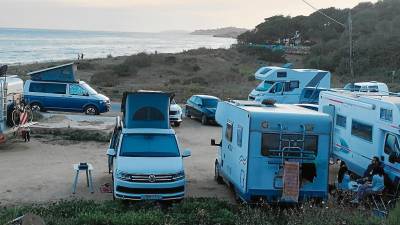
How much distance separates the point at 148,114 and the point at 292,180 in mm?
4607

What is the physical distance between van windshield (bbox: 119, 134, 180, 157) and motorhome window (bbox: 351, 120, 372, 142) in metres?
5.20

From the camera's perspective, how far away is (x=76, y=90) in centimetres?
2917

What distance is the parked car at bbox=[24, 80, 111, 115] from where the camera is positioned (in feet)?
94.9

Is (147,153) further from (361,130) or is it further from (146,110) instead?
(361,130)

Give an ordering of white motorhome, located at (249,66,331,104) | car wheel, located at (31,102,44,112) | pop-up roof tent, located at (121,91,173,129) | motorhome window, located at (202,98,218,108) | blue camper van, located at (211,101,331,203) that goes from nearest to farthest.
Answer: blue camper van, located at (211,101,331,203) < pop-up roof tent, located at (121,91,173,129) < car wheel, located at (31,102,44,112) < motorhome window, located at (202,98,218,108) < white motorhome, located at (249,66,331,104)

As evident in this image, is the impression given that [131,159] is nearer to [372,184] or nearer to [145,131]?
[145,131]

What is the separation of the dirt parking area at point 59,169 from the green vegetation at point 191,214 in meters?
2.05

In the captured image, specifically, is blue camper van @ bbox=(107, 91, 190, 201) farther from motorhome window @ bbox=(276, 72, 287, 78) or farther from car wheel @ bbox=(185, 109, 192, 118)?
motorhome window @ bbox=(276, 72, 287, 78)

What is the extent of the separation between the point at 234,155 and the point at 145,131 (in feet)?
7.49

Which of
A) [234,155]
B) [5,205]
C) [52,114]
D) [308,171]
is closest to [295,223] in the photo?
[308,171]

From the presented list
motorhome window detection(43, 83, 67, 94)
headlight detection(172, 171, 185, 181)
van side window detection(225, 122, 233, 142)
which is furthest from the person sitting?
motorhome window detection(43, 83, 67, 94)

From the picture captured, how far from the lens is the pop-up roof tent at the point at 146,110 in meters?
15.4

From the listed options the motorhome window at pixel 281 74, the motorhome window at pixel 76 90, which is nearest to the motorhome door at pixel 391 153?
the motorhome window at pixel 281 74

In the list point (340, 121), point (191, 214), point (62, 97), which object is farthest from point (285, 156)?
point (62, 97)
